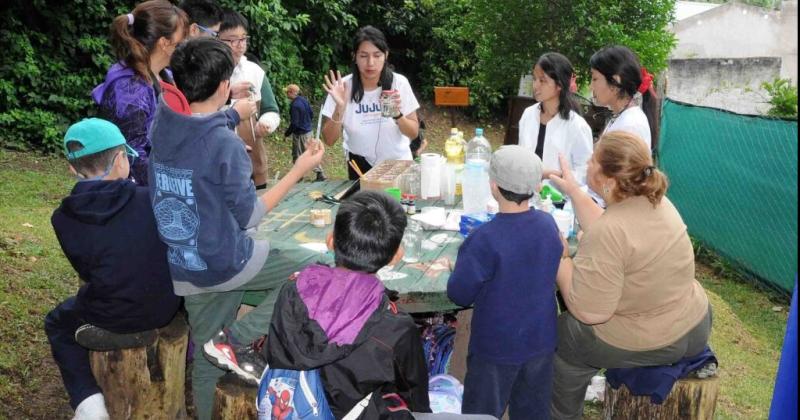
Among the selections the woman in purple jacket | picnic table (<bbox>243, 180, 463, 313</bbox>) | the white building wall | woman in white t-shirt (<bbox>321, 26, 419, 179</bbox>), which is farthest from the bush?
the white building wall

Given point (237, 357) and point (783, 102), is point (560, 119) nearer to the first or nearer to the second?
point (237, 357)

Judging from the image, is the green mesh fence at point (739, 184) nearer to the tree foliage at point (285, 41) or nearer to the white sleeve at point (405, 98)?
the tree foliage at point (285, 41)

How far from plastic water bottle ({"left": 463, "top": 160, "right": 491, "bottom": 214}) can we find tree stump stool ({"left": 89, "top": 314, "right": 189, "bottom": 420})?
161cm

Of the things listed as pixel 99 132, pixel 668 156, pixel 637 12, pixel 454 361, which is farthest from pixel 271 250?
pixel 637 12

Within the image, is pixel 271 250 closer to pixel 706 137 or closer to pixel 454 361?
pixel 454 361

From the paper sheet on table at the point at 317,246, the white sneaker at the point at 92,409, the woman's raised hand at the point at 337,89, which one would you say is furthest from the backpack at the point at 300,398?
the woman's raised hand at the point at 337,89

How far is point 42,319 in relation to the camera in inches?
182

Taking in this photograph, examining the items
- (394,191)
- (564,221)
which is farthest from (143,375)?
(564,221)

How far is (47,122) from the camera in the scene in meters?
9.59

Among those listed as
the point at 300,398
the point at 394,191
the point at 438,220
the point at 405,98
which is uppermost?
the point at 405,98

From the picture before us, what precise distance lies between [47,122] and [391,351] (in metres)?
8.90

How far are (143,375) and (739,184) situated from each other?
18.4 ft

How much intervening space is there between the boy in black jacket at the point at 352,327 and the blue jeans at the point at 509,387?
0.59 meters

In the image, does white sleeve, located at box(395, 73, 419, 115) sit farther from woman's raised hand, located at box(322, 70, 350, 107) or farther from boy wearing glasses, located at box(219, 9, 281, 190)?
boy wearing glasses, located at box(219, 9, 281, 190)
